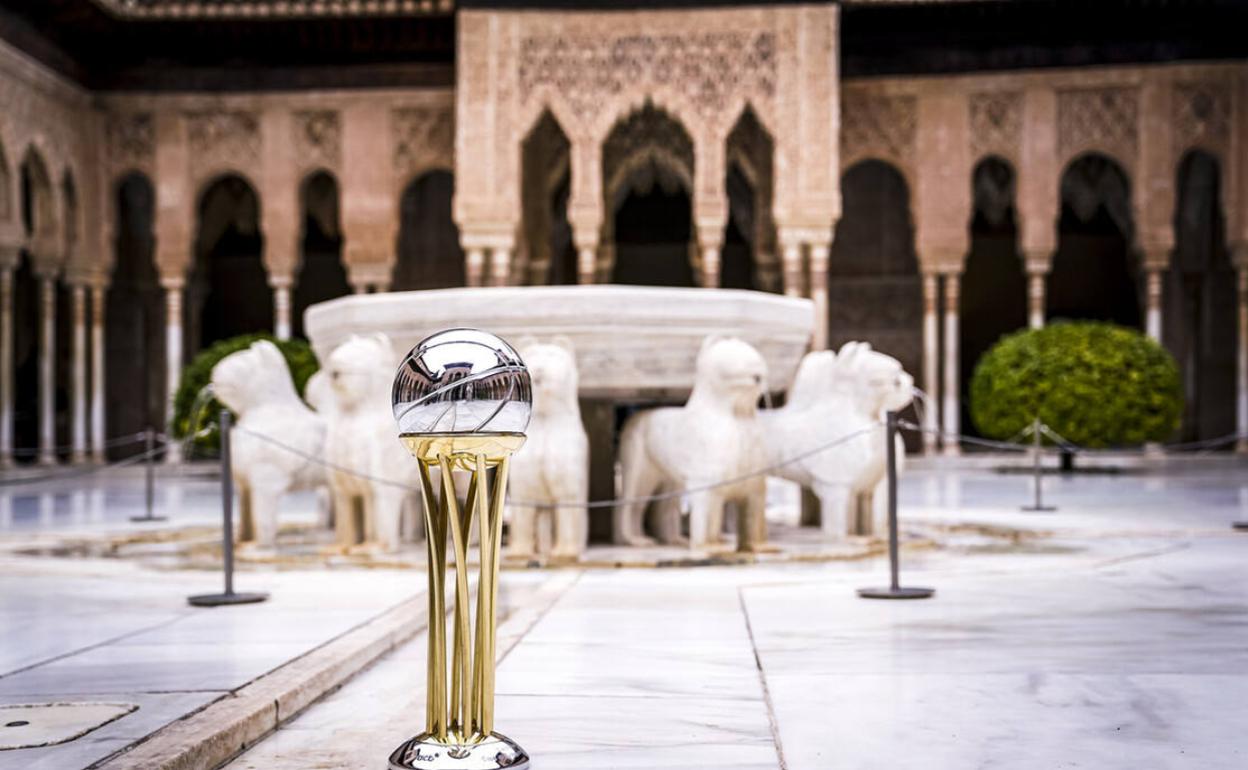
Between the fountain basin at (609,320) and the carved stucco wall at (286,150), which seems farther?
the carved stucco wall at (286,150)

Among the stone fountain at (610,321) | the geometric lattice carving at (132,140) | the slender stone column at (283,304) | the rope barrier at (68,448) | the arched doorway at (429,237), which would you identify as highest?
the geometric lattice carving at (132,140)

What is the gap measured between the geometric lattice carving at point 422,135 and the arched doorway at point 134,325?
5.60 m

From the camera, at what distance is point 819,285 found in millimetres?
17703

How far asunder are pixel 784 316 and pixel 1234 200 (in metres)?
13.8

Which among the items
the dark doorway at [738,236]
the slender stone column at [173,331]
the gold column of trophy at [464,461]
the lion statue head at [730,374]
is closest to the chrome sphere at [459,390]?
the gold column of trophy at [464,461]

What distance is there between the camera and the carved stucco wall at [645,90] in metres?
17.4

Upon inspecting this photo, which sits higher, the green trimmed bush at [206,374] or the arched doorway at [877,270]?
the arched doorway at [877,270]

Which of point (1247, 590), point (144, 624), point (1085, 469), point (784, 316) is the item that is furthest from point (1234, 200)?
point (144, 624)

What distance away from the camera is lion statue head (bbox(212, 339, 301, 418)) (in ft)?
20.5

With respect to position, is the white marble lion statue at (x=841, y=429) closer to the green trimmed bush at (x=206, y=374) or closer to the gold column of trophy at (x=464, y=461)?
the gold column of trophy at (x=464, y=461)

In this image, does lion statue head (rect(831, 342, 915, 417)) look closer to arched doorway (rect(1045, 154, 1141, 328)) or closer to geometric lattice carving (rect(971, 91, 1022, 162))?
geometric lattice carving (rect(971, 91, 1022, 162))

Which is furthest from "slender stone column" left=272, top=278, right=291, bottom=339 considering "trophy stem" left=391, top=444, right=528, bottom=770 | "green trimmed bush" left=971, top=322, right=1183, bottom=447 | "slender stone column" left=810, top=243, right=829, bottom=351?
"trophy stem" left=391, top=444, right=528, bottom=770

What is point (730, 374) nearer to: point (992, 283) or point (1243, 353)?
point (1243, 353)

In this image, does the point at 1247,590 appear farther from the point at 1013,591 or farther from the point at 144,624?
the point at 144,624
